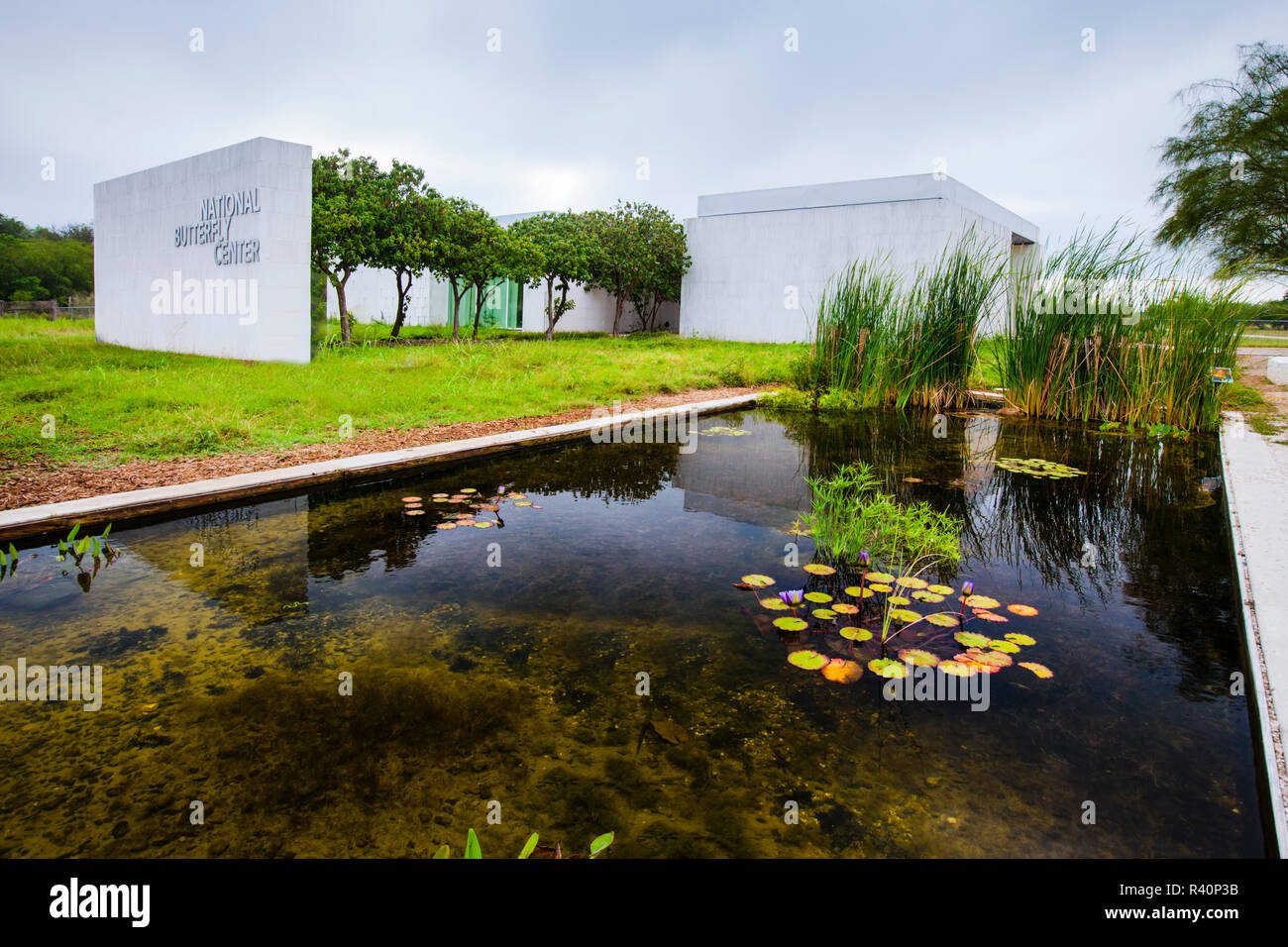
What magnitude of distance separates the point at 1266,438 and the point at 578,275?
14251 millimetres

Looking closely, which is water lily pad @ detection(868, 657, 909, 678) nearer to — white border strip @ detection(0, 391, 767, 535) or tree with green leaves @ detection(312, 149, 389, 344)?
white border strip @ detection(0, 391, 767, 535)

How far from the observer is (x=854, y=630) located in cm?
211

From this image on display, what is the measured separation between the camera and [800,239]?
55.8 ft

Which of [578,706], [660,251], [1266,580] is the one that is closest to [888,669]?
[578,706]

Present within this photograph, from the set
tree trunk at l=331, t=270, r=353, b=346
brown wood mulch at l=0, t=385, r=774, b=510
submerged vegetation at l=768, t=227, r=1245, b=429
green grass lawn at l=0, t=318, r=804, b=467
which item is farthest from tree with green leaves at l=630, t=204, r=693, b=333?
brown wood mulch at l=0, t=385, r=774, b=510

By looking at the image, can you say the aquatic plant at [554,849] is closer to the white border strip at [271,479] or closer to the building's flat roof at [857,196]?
the white border strip at [271,479]

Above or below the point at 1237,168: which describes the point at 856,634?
below

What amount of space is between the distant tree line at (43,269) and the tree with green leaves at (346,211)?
A: 22691 millimetres

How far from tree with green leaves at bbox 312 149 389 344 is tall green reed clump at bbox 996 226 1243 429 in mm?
9620

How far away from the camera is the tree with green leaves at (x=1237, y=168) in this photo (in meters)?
15.3

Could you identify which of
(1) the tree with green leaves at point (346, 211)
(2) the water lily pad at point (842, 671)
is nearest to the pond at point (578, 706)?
(2) the water lily pad at point (842, 671)

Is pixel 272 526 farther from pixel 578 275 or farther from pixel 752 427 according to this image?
pixel 578 275

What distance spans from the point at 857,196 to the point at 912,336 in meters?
11.2

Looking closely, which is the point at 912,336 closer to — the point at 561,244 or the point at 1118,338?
the point at 1118,338
